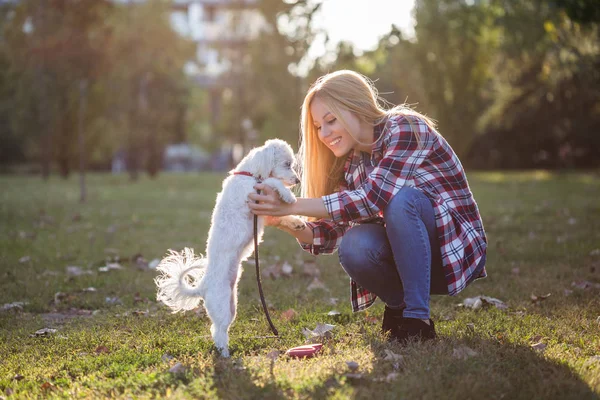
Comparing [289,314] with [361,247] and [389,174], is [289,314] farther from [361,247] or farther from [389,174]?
[389,174]

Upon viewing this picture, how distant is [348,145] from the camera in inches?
147

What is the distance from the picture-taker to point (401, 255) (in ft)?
11.1

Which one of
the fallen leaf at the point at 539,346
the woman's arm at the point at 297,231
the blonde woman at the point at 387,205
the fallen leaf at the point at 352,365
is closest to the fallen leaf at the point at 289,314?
the blonde woman at the point at 387,205

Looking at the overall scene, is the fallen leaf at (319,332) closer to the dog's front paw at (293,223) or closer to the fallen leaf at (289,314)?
the fallen leaf at (289,314)

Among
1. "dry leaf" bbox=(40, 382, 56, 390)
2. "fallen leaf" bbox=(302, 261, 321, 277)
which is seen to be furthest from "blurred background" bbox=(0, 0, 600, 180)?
"dry leaf" bbox=(40, 382, 56, 390)

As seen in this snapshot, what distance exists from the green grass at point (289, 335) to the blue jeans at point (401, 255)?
0.28 meters

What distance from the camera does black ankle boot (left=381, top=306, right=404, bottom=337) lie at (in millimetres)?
3699

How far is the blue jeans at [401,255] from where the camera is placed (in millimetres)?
3361

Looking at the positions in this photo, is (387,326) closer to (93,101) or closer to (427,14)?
(427,14)

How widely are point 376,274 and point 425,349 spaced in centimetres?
54

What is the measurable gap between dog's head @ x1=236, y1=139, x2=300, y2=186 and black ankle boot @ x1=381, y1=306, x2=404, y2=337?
39.8 inches

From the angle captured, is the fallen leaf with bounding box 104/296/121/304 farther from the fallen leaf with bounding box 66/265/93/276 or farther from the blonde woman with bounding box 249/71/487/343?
the blonde woman with bounding box 249/71/487/343

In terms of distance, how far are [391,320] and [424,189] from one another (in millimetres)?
833

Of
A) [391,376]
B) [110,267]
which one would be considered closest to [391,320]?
[391,376]
